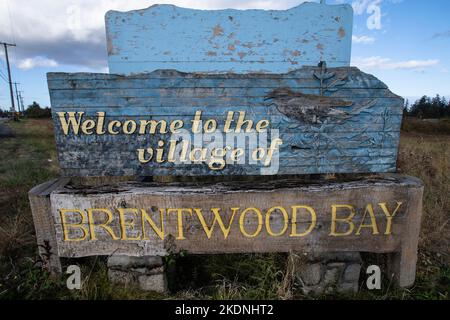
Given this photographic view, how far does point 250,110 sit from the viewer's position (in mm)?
2521

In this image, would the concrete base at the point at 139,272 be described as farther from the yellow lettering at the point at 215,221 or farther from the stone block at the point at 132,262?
the yellow lettering at the point at 215,221

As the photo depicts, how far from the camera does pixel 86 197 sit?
8.23ft

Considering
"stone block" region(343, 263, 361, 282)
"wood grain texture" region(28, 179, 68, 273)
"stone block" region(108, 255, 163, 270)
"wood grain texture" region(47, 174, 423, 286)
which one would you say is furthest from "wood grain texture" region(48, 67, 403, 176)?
"stone block" region(343, 263, 361, 282)

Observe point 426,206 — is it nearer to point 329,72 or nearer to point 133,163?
point 329,72

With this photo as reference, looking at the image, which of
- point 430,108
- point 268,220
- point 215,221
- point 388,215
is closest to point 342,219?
point 388,215

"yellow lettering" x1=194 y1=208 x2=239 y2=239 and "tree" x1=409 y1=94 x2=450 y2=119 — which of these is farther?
"tree" x1=409 y1=94 x2=450 y2=119

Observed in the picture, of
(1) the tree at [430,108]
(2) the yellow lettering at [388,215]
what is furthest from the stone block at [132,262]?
(1) the tree at [430,108]

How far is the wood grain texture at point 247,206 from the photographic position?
2529 millimetres

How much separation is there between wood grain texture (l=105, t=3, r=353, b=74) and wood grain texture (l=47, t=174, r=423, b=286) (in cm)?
133

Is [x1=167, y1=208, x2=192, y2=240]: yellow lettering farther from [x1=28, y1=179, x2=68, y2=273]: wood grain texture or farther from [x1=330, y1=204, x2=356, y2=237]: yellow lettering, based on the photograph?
[x1=330, y1=204, x2=356, y2=237]: yellow lettering

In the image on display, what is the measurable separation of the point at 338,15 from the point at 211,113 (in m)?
1.78

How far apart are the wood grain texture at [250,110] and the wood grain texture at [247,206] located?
187 millimetres

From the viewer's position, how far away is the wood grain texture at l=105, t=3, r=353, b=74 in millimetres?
2783
